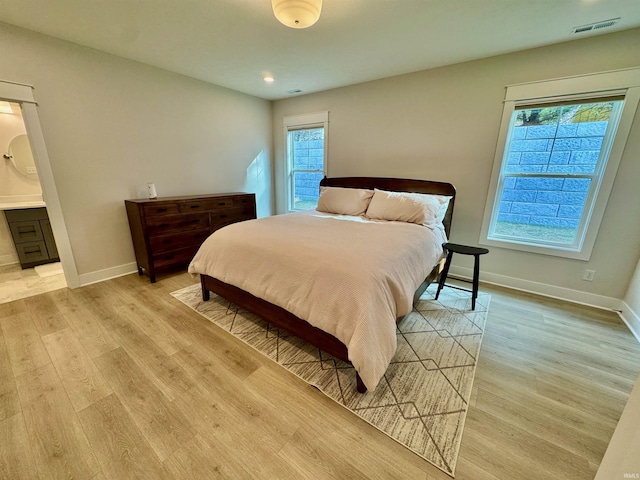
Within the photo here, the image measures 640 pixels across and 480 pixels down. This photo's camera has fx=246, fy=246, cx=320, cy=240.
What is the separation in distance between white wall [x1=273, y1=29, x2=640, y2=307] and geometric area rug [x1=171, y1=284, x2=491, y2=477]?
87 centimetres

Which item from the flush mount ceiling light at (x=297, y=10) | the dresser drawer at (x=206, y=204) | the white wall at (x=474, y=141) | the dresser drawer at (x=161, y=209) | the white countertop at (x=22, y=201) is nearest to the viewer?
the flush mount ceiling light at (x=297, y=10)

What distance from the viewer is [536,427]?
1.30 metres

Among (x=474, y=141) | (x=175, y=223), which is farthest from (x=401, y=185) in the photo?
(x=175, y=223)

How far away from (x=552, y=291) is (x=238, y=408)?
3269mm

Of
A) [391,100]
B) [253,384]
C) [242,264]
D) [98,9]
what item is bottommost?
[253,384]

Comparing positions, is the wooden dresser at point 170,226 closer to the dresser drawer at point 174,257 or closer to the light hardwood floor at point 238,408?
the dresser drawer at point 174,257

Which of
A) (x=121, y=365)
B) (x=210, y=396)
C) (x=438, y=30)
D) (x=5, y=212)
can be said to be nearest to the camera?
(x=210, y=396)

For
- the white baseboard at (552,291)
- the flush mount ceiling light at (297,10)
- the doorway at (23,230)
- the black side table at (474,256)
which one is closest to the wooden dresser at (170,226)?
the doorway at (23,230)

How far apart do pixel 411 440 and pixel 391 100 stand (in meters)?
3.52

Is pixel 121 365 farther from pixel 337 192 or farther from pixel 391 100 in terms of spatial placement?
pixel 391 100

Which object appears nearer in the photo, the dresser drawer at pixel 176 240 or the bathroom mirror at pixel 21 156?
the dresser drawer at pixel 176 240

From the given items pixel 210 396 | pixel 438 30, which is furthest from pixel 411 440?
pixel 438 30

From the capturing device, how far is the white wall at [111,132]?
2.37 meters

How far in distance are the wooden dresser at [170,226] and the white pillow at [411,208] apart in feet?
6.88
